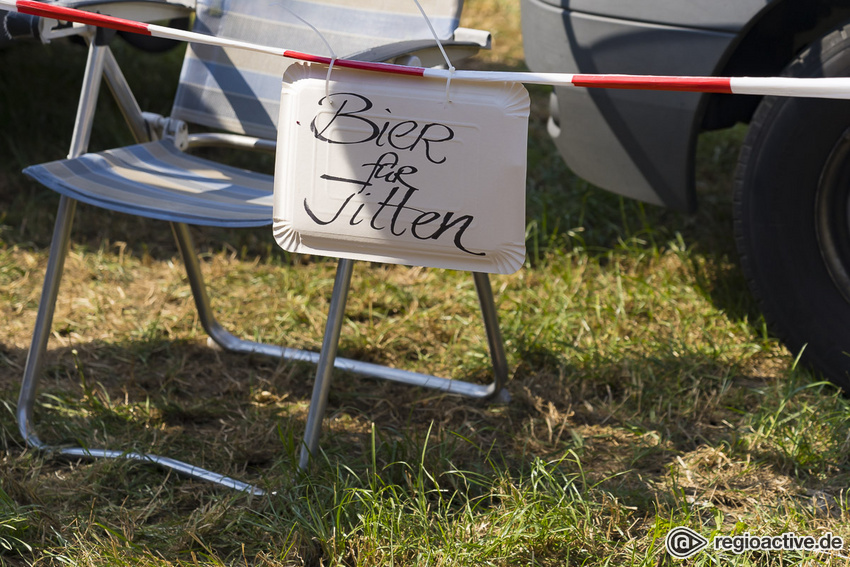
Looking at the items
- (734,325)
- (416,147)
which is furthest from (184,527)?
(734,325)

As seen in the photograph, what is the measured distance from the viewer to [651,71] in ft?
6.46

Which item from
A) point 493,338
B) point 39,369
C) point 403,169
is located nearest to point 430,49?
point 403,169

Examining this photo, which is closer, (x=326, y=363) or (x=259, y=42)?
(x=326, y=363)

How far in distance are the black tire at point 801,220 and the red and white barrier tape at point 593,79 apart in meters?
0.66

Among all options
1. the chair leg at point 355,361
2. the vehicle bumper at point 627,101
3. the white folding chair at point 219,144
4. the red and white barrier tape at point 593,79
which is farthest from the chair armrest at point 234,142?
the vehicle bumper at point 627,101

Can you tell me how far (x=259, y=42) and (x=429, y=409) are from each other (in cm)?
111

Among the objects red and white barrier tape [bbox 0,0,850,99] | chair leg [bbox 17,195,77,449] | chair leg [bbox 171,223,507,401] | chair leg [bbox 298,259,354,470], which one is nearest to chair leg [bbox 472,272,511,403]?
chair leg [bbox 171,223,507,401]

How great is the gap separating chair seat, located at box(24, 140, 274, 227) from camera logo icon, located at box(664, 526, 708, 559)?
3.32 ft

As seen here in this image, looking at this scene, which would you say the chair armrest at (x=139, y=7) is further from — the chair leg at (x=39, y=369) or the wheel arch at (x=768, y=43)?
the wheel arch at (x=768, y=43)

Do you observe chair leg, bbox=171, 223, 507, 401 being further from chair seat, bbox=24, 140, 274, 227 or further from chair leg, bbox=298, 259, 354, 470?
chair leg, bbox=298, 259, 354, 470

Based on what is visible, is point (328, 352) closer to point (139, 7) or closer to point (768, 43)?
point (139, 7)

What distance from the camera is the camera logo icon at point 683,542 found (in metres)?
1.51

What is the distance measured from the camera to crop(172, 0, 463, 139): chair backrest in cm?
211

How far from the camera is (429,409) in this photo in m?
2.13
